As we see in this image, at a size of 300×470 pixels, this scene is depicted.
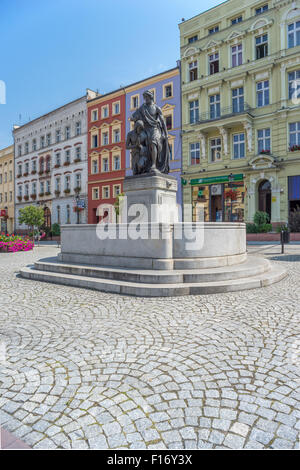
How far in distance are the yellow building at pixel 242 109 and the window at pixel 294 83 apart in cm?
2

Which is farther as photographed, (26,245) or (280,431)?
(26,245)

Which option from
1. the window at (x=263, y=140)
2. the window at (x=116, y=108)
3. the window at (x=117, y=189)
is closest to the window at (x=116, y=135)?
the window at (x=116, y=108)

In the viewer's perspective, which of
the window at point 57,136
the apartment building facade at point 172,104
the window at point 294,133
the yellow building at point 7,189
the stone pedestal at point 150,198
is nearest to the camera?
the stone pedestal at point 150,198

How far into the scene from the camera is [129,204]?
8477 mm

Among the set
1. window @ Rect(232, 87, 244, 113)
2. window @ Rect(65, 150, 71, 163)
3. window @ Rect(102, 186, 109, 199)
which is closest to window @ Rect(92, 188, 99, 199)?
window @ Rect(102, 186, 109, 199)

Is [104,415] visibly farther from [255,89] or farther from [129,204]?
[255,89]

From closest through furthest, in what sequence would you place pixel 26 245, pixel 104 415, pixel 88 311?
pixel 104 415 < pixel 88 311 < pixel 26 245

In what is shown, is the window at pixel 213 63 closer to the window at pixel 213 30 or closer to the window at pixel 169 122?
the window at pixel 213 30

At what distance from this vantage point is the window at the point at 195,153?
1107 inches

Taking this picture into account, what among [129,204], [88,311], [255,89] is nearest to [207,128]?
[255,89]

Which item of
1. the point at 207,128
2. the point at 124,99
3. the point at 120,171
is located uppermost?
the point at 124,99

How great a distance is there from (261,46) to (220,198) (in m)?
13.6

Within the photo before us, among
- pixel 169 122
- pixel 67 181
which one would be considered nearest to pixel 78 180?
pixel 67 181

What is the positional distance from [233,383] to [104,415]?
1106 mm
